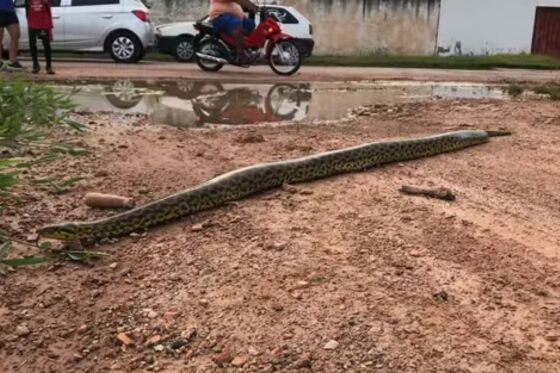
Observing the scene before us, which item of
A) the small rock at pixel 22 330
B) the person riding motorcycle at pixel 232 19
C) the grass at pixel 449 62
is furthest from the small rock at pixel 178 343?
the grass at pixel 449 62

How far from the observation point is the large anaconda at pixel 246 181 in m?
4.45

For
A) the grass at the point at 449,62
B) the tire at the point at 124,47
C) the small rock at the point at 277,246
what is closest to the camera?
the small rock at the point at 277,246

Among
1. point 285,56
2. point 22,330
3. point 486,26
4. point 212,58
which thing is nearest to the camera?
point 22,330

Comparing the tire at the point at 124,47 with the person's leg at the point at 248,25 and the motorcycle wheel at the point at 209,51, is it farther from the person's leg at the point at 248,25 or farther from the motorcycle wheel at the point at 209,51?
the person's leg at the point at 248,25

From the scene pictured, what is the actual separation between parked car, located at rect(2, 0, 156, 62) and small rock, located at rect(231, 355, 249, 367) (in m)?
16.8

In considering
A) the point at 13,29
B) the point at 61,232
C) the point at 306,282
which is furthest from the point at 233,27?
the point at 306,282

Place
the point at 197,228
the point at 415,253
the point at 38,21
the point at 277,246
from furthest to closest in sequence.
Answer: the point at 38,21
the point at 197,228
the point at 277,246
the point at 415,253

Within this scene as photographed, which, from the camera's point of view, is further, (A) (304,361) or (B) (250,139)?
(B) (250,139)

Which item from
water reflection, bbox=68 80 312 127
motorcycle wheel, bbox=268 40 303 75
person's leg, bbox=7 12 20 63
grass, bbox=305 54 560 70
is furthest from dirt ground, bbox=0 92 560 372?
grass, bbox=305 54 560 70

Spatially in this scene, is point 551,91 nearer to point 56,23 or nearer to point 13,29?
point 13,29

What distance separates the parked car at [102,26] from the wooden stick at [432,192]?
48.7ft

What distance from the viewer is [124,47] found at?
19.0m

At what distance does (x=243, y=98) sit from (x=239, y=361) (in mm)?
8691

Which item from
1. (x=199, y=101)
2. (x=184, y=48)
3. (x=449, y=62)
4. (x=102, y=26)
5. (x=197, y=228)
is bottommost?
(x=197, y=228)
